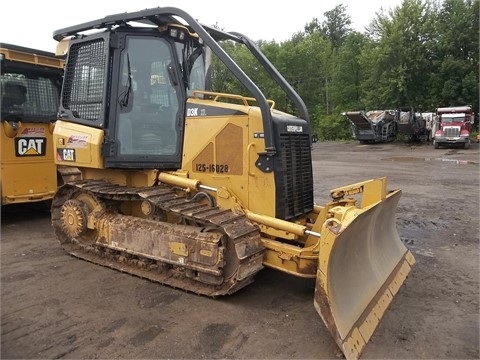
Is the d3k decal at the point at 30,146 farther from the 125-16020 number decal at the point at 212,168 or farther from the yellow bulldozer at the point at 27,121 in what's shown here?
the 125-16020 number decal at the point at 212,168

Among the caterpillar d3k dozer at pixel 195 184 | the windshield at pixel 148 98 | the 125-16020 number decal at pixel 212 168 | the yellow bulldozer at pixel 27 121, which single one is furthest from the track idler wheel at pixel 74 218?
the yellow bulldozer at pixel 27 121

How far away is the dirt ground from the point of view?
3379 millimetres

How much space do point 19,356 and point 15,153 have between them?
15.9 ft

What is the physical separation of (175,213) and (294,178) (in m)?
1.33

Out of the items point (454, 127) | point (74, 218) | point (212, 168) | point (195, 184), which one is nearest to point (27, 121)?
point (74, 218)

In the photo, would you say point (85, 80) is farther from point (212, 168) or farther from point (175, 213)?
point (175, 213)

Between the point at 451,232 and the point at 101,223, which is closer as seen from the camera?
the point at 101,223

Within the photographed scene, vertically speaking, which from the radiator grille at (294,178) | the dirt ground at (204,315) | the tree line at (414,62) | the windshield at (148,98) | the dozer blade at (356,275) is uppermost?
the tree line at (414,62)

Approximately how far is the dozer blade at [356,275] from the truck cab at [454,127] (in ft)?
76.1

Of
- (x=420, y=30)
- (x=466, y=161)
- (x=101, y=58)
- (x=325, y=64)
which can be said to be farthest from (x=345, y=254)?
(x=325, y=64)

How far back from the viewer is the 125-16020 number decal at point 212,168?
4.66 m

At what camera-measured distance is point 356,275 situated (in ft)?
13.0

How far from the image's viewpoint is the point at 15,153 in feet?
23.9

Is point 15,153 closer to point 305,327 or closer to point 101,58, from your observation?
point 101,58
